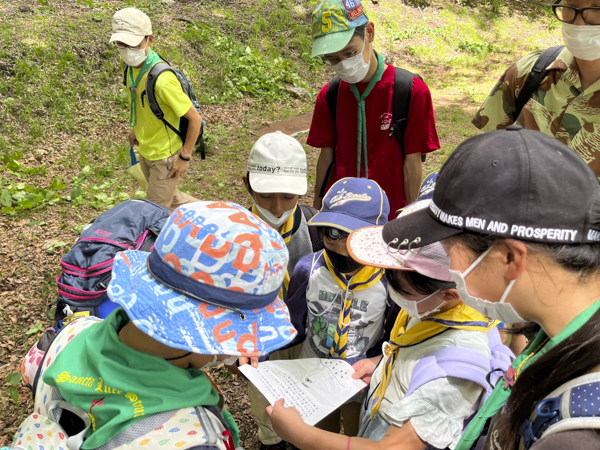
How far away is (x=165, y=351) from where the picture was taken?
4.01ft

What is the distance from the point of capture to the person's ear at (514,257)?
95 cm

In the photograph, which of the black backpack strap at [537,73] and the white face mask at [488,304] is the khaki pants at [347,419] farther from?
the black backpack strap at [537,73]

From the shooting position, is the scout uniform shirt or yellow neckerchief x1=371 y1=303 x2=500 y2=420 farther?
the scout uniform shirt

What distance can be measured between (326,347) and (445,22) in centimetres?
1528

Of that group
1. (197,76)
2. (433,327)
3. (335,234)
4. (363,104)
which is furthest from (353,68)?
(197,76)

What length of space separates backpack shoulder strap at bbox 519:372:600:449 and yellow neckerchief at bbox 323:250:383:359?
1128 mm

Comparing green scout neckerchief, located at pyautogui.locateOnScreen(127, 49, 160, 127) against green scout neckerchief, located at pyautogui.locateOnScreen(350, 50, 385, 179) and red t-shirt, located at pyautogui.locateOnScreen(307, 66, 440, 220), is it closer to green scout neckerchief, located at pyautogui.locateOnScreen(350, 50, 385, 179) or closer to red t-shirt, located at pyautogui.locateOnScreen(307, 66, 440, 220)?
red t-shirt, located at pyautogui.locateOnScreen(307, 66, 440, 220)

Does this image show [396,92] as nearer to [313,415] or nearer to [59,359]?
[313,415]

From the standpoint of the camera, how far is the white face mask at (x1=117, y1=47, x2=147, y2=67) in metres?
3.78

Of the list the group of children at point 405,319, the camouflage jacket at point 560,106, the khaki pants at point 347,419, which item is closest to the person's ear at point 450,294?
the group of children at point 405,319

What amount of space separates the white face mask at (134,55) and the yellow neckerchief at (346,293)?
9.47ft

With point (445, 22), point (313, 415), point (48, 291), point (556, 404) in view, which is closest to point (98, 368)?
point (313, 415)

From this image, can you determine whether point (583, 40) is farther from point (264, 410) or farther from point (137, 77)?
point (137, 77)

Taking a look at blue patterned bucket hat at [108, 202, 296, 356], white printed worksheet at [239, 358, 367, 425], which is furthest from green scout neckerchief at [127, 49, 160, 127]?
blue patterned bucket hat at [108, 202, 296, 356]
